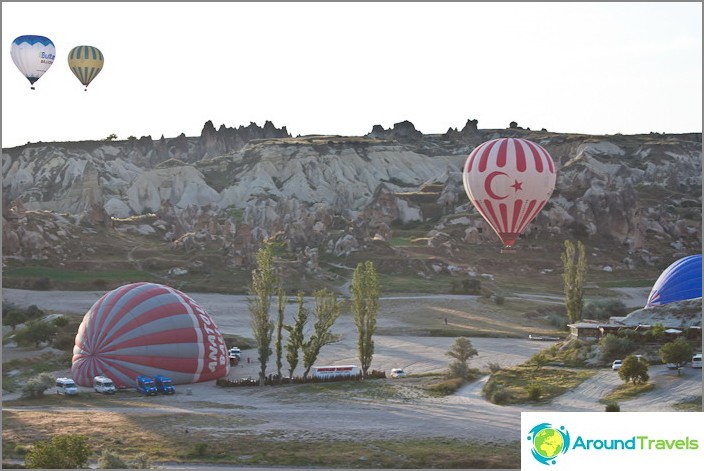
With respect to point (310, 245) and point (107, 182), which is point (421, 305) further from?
point (107, 182)

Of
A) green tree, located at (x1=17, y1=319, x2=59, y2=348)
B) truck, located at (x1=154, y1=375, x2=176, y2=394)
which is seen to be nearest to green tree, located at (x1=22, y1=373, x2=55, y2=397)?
truck, located at (x1=154, y1=375, x2=176, y2=394)

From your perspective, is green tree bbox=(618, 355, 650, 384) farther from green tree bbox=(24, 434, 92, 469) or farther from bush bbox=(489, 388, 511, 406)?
green tree bbox=(24, 434, 92, 469)

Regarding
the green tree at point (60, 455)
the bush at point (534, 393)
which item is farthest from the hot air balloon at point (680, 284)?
the green tree at point (60, 455)

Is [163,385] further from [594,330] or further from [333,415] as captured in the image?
[594,330]

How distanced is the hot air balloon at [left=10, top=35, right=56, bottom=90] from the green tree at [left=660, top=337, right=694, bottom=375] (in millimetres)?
67028

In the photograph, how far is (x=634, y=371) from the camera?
4559 centimetres

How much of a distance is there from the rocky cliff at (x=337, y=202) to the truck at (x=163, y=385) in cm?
4923

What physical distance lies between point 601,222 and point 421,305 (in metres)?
44.7

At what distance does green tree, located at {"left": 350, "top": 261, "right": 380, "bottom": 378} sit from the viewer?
53.2 meters

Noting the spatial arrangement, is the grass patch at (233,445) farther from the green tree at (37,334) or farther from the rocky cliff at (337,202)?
the rocky cliff at (337,202)

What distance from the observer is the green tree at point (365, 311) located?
53250 mm

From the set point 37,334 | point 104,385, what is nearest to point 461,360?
point 104,385

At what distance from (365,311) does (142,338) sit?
11322 mm

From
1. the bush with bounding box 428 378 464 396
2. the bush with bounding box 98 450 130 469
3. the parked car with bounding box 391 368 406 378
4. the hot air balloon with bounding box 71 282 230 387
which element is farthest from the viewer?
the parked car with bounding box 391 368 406 378
